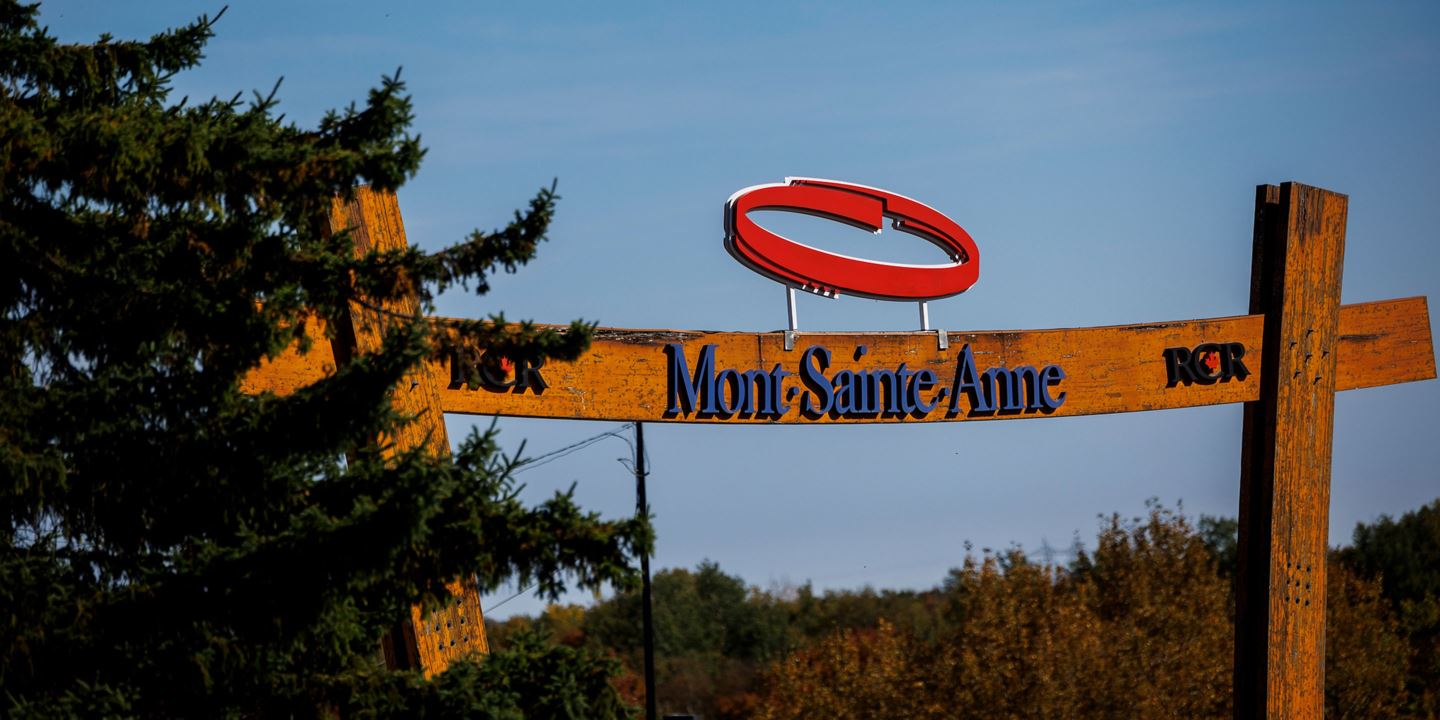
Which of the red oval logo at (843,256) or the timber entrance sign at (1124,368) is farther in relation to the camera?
the red oval logo at (843,256)

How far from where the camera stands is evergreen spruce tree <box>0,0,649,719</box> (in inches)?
329

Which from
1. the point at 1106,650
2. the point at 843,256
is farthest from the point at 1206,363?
the point at 1106,650

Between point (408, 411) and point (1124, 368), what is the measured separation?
5357mm

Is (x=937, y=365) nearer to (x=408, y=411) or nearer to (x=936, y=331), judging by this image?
(x=936, y=331)

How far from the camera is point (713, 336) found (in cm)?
1080

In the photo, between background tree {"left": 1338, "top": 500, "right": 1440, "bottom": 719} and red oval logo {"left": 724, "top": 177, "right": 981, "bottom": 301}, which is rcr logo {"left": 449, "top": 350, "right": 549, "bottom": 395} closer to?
red oval logo {"left": 724, "top": 177, "right": 981, "bottom": 301}

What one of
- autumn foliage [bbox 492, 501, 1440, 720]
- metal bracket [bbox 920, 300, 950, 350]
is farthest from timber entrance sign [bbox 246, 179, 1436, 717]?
autumn foliage [bbox 492, 501, 1440, 720]

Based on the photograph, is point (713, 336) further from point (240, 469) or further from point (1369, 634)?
point (1369, 634)

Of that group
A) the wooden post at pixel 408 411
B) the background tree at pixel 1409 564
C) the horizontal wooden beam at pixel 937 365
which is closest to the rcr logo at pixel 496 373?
the horizontal wooden beam at pixel 937 365

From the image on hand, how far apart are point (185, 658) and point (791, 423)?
14.4 feet

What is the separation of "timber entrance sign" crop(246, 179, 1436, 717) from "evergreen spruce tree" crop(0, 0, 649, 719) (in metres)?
1.86

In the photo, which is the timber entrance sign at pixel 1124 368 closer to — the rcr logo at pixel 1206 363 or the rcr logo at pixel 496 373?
the rcr logo at pixel 1206 363

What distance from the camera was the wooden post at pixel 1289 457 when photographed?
39.7 feet

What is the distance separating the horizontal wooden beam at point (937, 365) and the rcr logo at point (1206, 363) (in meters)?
0.03
